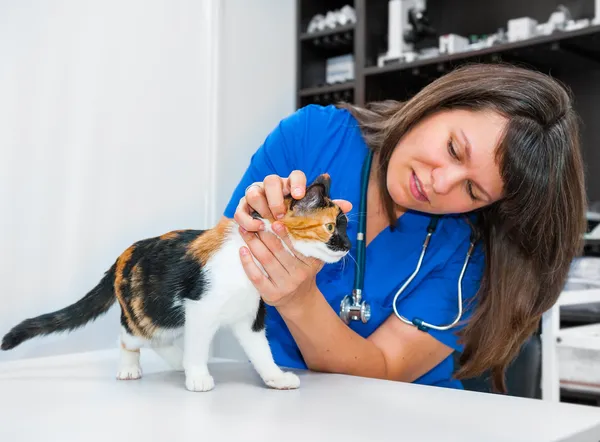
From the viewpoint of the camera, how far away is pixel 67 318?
2.73ft

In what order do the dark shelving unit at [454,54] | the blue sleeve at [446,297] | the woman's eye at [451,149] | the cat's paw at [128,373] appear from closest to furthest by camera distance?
the cat's paw at [128,373]
the woman's eye at [451,149]
the blue sleeve at [446,297]
the dark shelving unit at [454,54]

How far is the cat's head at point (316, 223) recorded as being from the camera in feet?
2.28

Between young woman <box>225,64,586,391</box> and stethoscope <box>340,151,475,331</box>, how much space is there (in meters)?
0.02

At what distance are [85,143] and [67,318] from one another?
18.1 inches

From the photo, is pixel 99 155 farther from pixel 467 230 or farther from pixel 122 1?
pixel 467 230

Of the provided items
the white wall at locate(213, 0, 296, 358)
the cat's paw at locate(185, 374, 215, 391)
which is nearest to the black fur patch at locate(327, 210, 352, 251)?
the cat's paw at locate(185, 374, 215, 391)

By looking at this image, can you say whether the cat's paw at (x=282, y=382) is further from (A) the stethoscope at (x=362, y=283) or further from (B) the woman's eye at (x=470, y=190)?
(B) the woman's eye at (x=470, y=190)

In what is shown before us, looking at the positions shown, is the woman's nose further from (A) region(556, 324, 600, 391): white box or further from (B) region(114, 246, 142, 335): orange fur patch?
(A) region(556, 324, 600, 391): white box

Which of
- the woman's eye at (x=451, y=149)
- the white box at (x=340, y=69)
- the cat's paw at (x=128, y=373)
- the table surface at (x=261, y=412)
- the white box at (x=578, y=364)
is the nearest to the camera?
the table surface at (x=261, y=412)

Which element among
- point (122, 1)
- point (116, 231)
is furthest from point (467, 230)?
point (122, 1)

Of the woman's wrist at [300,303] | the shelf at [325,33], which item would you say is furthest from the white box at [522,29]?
the woman's wrist at [300,303]

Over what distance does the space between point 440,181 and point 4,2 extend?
0.83 meters

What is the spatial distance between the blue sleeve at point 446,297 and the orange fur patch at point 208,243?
1.36 ft

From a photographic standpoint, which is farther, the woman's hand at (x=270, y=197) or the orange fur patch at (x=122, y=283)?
the orange fur patch at (x=122, y=283)
